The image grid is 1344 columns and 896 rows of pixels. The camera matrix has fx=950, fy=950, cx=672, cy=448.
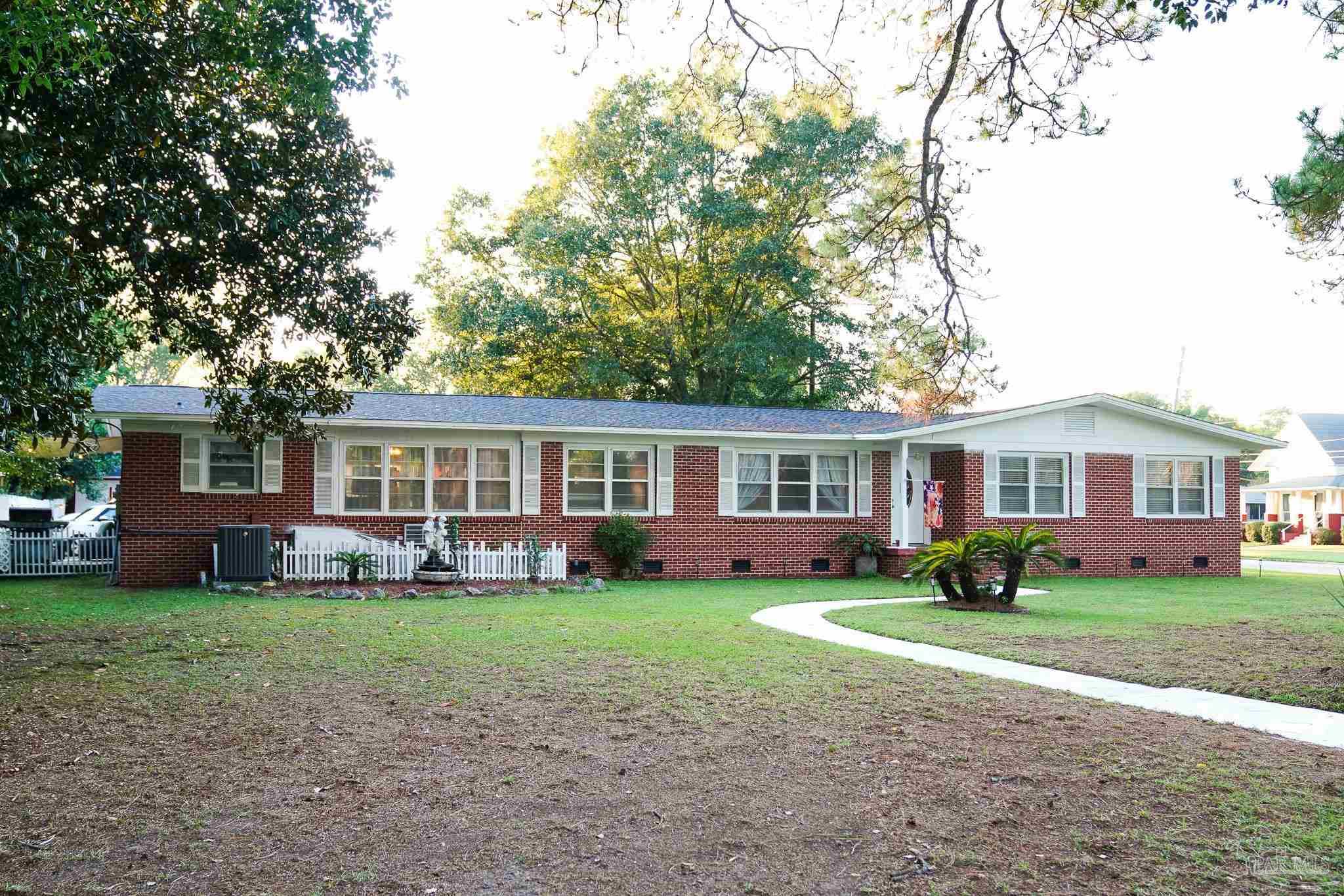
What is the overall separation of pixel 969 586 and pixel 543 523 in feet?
27.9

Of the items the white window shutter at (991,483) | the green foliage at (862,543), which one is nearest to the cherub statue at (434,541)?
the green foliage at (862,543)

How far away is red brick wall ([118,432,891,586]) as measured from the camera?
16.6 meters

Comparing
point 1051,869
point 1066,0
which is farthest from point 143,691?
point 1066,0

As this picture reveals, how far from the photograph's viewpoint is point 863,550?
65.9 ft

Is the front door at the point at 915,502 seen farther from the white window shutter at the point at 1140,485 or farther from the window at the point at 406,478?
the window at the point at 406,478

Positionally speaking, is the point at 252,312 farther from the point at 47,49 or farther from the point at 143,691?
the point at 143,691

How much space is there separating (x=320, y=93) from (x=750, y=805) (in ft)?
27.6

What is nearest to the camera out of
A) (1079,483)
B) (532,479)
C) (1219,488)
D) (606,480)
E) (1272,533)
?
(532,479)

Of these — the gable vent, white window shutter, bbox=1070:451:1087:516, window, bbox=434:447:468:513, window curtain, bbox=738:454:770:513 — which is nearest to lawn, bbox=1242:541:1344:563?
white window shutter, bbox=1070:451:1087:516

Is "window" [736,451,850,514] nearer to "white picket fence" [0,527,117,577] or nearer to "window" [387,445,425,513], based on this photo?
"window" [387,445,425,513]

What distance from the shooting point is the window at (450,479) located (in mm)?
18250

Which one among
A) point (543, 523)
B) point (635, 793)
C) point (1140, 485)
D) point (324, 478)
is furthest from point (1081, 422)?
point (635, 793)

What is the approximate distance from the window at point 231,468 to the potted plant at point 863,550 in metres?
11.6

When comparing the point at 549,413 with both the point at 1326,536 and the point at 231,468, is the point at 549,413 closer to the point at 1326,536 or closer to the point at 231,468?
the point at 231,468
